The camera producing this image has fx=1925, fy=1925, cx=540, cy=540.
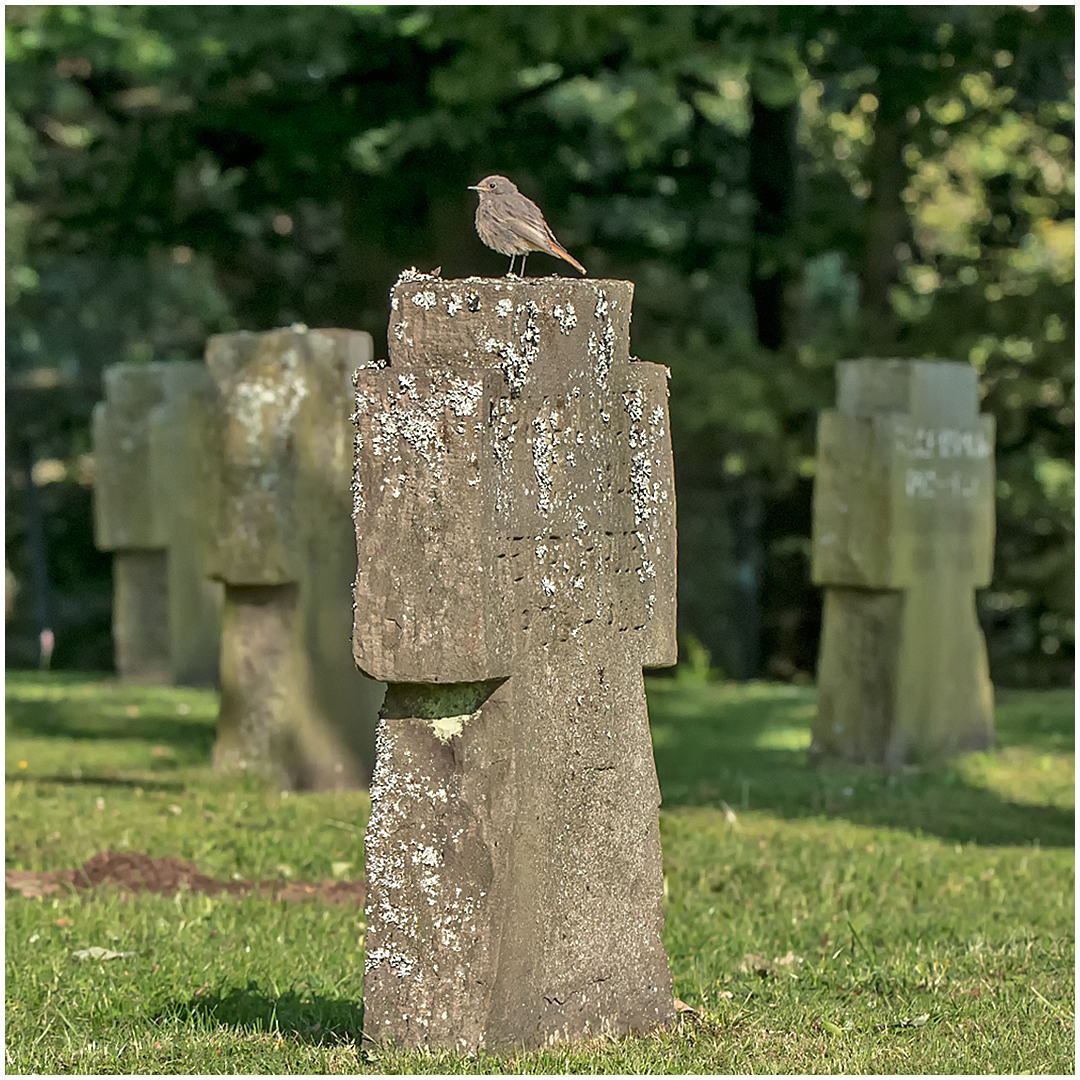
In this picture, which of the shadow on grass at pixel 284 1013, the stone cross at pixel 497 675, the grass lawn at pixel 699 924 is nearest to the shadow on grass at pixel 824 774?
the grass lawn at pixel 699 924

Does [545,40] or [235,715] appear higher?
[545,40]

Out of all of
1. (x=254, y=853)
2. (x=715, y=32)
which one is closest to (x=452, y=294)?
(x=254, y=853)

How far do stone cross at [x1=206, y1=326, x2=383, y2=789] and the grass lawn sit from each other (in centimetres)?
44

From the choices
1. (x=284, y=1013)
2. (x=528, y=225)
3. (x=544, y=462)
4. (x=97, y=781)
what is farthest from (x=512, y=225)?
(x=97, y=781)

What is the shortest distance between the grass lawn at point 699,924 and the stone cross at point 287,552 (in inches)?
17.1

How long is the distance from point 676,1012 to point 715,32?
37.5ft

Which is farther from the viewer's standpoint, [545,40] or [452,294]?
[545,40]

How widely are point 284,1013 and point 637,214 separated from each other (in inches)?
650

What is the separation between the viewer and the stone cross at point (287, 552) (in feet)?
37.5

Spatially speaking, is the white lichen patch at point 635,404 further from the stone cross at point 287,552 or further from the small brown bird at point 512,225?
the stone cross at point 287,552

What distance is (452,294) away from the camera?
545cm

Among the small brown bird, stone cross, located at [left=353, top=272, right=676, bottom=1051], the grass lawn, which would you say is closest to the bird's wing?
the small brown bird

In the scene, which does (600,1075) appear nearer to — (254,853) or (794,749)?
(254,853)

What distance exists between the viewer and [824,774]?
12.4 metres
